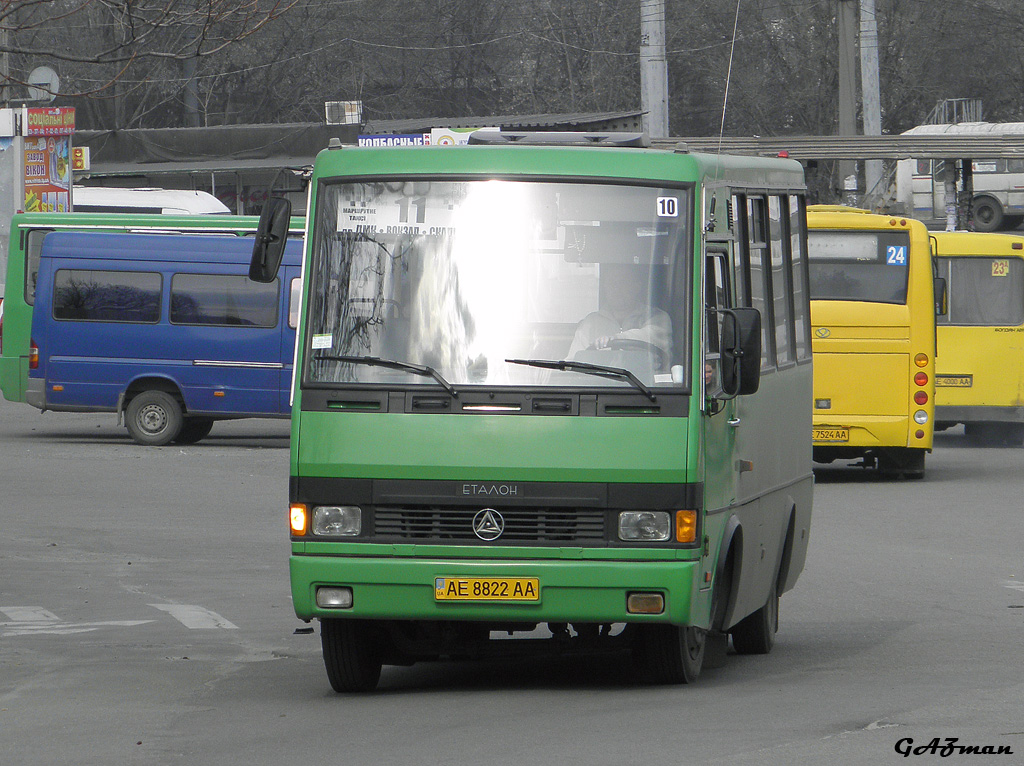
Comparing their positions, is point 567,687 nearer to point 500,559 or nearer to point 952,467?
point 500,559

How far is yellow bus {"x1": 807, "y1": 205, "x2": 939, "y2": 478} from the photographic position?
19719mm

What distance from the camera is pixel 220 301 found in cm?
2362

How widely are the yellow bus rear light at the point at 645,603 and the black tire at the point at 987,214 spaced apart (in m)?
46.3

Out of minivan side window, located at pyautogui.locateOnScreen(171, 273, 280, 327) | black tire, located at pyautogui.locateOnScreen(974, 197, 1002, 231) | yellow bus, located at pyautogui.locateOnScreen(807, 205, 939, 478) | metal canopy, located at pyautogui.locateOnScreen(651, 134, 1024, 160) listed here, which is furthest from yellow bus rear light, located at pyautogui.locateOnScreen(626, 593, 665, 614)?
black tire, located at pyautogui.locateOnScreen(974, 197, 1002, 231)

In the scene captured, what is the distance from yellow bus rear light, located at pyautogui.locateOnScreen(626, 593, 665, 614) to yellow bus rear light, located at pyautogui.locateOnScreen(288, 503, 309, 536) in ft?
4.60

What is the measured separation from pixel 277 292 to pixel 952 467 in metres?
8.70

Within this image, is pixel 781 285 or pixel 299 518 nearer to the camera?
pixel 299 518

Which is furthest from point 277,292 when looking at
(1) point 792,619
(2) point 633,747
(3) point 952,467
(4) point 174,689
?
(2) point 633,747

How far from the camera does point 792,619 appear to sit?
11.3m

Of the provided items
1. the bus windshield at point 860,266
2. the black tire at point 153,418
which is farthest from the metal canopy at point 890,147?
the black tire at point 153,418

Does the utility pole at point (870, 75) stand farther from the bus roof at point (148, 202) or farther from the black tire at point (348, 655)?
the black tire at point (348, 655)

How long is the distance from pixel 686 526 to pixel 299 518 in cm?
164

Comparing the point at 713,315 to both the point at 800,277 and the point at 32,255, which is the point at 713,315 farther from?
the point at 32,255

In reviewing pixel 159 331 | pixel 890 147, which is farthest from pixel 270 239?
pixel 890 147
